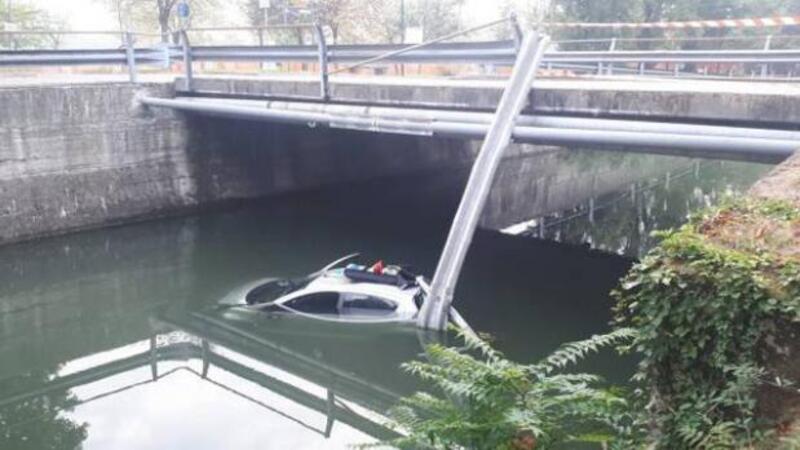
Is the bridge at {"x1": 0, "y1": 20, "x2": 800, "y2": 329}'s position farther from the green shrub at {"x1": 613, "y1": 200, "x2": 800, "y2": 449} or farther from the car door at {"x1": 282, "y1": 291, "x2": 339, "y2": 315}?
the green shrub at {"x1": 613, "y1": 200, "x2": 800, "y2": 449}

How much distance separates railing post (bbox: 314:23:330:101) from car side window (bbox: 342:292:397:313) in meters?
4.59

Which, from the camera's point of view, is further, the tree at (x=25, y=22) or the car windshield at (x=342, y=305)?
the tree at (x=25, y=22)

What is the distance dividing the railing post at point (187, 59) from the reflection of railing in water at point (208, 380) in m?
7.27

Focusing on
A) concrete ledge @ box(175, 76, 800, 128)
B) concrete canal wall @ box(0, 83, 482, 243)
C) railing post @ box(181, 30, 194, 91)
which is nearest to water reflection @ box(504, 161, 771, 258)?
concrete ledge @ box(175, 76, 800, 128)

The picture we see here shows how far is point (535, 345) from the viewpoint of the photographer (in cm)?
996

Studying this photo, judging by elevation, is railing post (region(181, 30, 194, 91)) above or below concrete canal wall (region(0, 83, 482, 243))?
above

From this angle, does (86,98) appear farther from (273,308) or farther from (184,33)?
(273,308)

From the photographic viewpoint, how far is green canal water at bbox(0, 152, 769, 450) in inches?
347

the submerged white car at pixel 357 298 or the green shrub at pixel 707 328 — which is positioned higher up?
the green shrub at pixel 707 328

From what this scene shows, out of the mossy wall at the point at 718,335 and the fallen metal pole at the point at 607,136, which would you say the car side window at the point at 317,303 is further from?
the mossy wall at the point at 718,335

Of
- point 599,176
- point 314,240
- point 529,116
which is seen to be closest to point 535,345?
point 529,116

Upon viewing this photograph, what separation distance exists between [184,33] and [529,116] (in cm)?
843

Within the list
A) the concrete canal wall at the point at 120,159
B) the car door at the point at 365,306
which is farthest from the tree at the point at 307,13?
the car door at the point at 365,306

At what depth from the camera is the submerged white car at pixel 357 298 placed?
32.5ft
